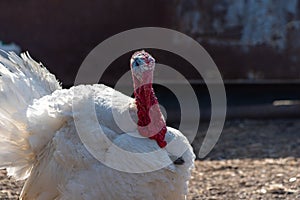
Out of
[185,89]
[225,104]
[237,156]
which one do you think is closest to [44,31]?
[185,89]

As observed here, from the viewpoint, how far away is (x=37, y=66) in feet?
15.6

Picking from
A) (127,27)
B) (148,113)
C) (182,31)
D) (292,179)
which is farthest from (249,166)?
(127,27)

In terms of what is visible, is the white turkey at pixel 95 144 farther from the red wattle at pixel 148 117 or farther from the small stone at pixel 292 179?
the small stone at pixel 292 179

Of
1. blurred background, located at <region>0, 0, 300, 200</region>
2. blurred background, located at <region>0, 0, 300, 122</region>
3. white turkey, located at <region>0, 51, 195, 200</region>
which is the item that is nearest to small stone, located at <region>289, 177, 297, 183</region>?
white turkey, located at <region>0, 51, 195, 200</region>

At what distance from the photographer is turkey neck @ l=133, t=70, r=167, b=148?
13.5ft

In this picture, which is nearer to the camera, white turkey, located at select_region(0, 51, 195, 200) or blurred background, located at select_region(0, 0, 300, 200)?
white turkey, located at select_region(0, 51, 195, 200)

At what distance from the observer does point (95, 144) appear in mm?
4043

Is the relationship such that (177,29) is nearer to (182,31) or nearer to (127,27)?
(182,31)

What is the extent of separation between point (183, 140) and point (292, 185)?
203 centimetres

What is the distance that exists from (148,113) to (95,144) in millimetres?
382

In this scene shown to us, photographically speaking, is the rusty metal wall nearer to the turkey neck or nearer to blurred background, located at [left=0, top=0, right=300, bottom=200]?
blurred background, located at [left=0, top=0, right=300, bottom=200]

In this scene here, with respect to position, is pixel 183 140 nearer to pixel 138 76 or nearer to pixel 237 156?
pixel 138 76

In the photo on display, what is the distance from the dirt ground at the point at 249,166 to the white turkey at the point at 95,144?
4.34ft

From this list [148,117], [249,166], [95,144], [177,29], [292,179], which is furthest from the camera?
[177,29]
